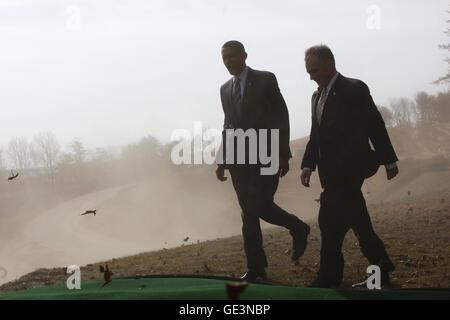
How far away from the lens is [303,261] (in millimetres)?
7270

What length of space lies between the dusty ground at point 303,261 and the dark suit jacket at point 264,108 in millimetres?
1815

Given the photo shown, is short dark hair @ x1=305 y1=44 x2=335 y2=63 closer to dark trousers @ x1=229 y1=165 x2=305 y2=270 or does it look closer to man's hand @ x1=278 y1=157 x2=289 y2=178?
man's hand @ x1=278 y1=157 x2=289 y2=178

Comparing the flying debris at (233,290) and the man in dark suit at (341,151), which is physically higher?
the man in dark suit at (341,151)

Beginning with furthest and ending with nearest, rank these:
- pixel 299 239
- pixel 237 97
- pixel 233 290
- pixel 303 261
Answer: pixel 303 261 → pixel 299 239 → pixel 237 97 → pixel 233 290

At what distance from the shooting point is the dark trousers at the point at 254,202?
5.95m

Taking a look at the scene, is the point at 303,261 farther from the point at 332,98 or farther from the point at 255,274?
the point at 332,98

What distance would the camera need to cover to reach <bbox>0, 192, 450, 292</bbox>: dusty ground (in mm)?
6008

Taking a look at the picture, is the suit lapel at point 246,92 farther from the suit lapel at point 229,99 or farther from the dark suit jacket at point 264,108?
the suit lapel at point 229,99

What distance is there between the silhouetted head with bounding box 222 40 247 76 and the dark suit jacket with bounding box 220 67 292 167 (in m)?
0.14

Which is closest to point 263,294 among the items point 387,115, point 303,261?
point 303,261

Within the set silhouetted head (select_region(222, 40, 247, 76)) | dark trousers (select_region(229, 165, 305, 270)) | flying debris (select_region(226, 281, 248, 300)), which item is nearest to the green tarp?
flying debris (select_region(226, 281, 248, 300))

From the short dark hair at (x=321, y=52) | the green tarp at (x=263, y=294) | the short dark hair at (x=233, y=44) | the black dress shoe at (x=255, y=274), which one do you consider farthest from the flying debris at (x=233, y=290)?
the short dark hair at (x=233, y=44)

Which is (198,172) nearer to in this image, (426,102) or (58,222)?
(58,222)

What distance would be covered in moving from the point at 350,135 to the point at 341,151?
187 mm
